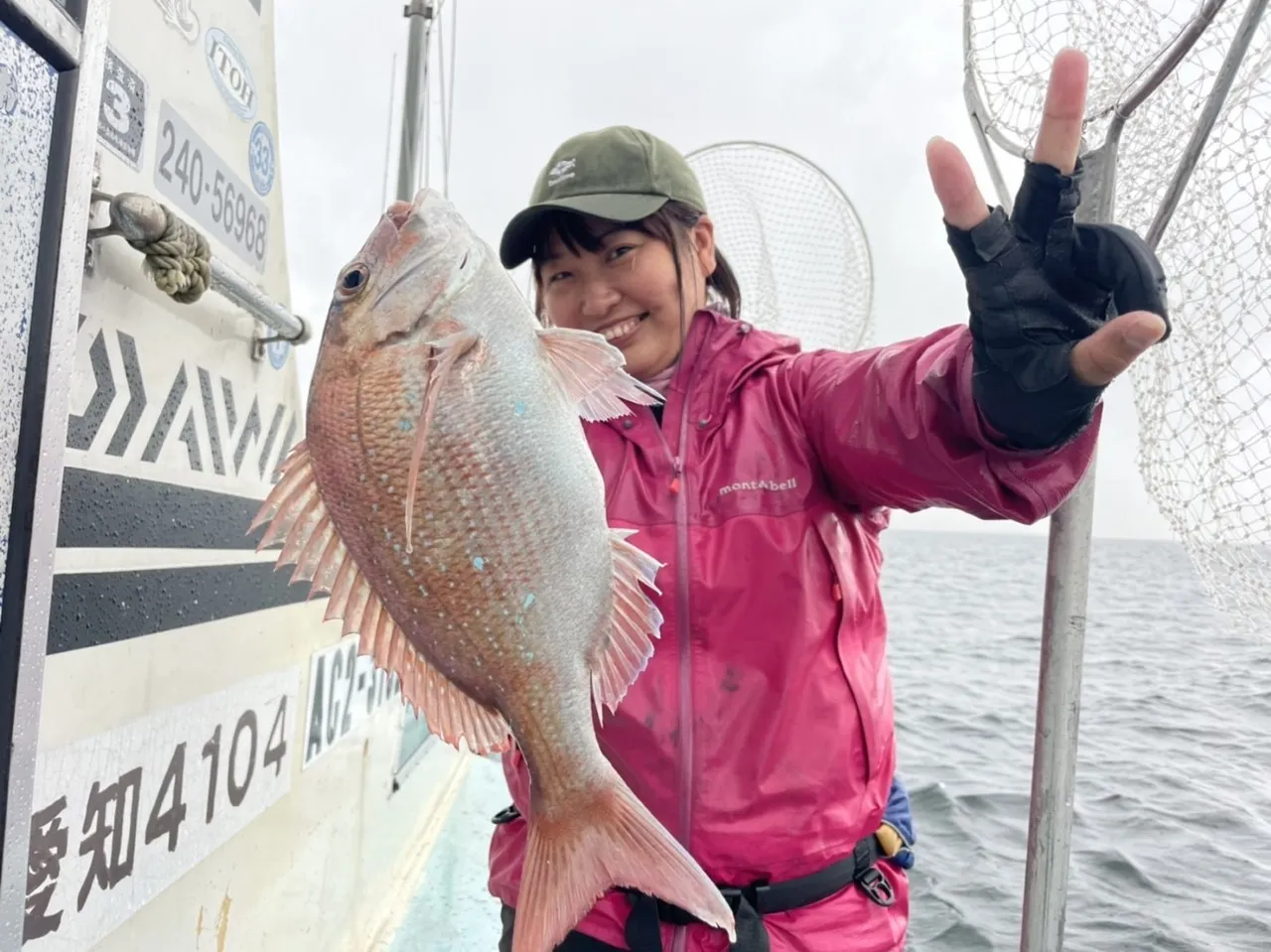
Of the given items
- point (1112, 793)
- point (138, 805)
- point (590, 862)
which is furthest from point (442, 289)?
point (1112, 793)

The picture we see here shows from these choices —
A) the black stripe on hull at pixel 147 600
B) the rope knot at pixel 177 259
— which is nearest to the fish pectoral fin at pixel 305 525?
the black stripe on hull at pixel 147 600

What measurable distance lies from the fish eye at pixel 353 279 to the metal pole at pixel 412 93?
2.54m

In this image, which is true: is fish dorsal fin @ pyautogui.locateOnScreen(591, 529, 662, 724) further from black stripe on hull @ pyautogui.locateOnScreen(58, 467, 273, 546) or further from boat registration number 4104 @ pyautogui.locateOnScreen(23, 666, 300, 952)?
boat registration number 4104 @ pyautogui.locateOnScreen(23, 666, 300, 952)

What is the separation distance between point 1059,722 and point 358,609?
5.37ft

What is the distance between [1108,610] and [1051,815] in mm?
25743

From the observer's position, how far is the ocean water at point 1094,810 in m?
5.05

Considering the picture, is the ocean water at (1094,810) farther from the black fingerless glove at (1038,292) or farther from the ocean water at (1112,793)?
the black fingerless glove at (1038,292)

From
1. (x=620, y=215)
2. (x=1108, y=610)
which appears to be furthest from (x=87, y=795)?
(x=1108, y=610)

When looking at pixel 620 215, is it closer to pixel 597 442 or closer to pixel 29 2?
pixel 597 442

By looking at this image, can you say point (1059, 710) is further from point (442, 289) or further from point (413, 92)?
point (413, 92)

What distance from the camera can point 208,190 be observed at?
7.23 ft

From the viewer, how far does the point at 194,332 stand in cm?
211

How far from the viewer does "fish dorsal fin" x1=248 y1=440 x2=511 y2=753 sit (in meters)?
1.48

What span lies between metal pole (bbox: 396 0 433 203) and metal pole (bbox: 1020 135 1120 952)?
2951mm
